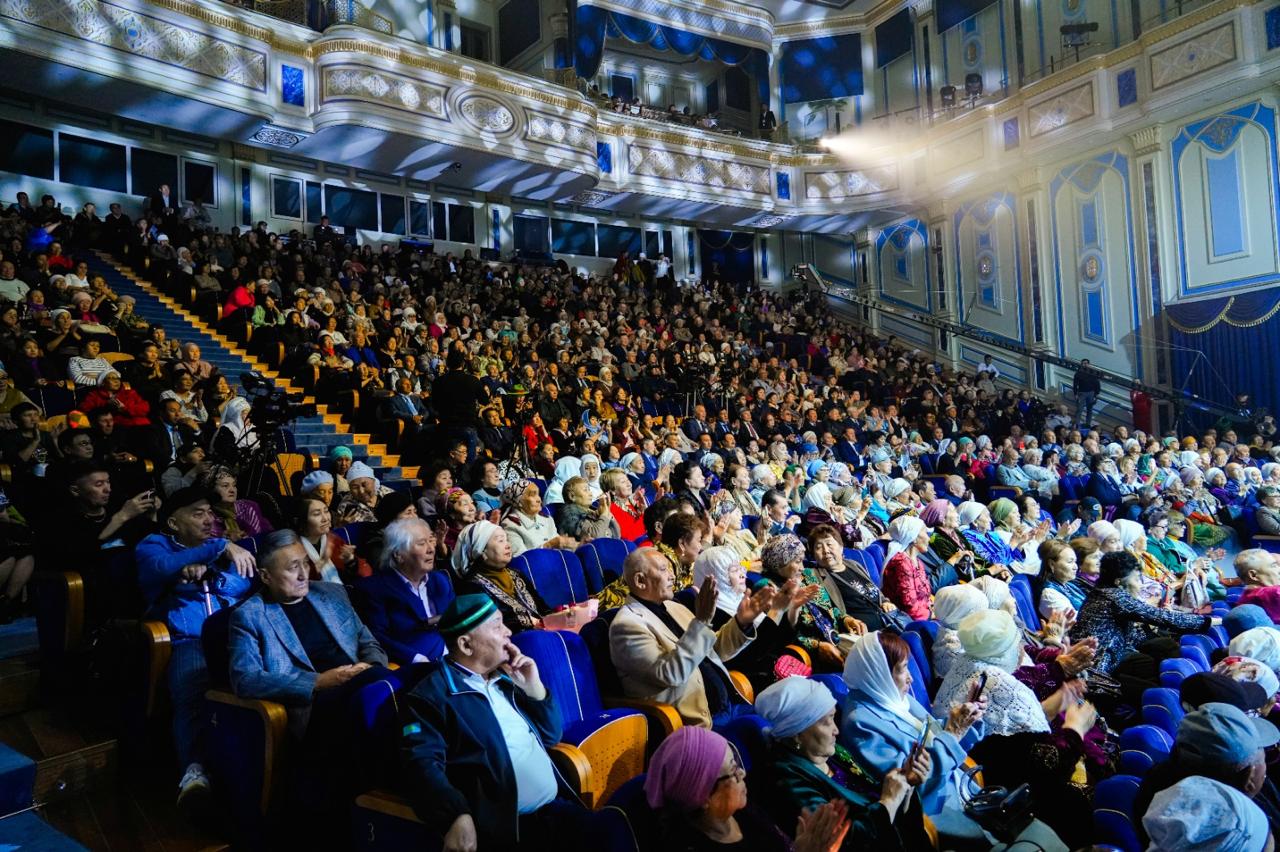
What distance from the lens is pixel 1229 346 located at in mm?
10500

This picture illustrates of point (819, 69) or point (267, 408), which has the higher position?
point (819, 69)

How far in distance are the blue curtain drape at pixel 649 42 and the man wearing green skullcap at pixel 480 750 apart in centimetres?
1133

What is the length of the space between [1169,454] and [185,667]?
857 cm

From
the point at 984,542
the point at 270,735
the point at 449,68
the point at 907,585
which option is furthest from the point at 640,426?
the point at 270,735

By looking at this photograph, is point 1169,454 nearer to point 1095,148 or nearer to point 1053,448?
point 1053,448

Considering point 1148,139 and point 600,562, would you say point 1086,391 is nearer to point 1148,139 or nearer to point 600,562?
point 1148,139

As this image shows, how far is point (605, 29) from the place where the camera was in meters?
12.5

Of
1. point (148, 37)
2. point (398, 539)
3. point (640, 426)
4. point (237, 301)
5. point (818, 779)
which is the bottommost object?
point (818, 779)

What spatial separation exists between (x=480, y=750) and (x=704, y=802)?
1.48 feet

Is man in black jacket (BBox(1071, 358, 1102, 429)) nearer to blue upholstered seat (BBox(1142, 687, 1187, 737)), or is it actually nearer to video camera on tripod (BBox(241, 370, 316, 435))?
blue upholstered seat (BBox(1142, 687, 1187, 737))

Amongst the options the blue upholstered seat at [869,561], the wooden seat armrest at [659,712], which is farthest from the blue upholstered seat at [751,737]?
the blue upholstered seat at [869,561]

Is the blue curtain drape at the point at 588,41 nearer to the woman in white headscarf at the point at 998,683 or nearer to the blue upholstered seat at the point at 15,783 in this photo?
the woman in white headscarf at the point at 998,683

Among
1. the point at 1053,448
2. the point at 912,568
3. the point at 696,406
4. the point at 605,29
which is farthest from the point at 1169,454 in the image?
the point at 605,29

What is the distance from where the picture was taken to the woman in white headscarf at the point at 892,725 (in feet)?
6.75
